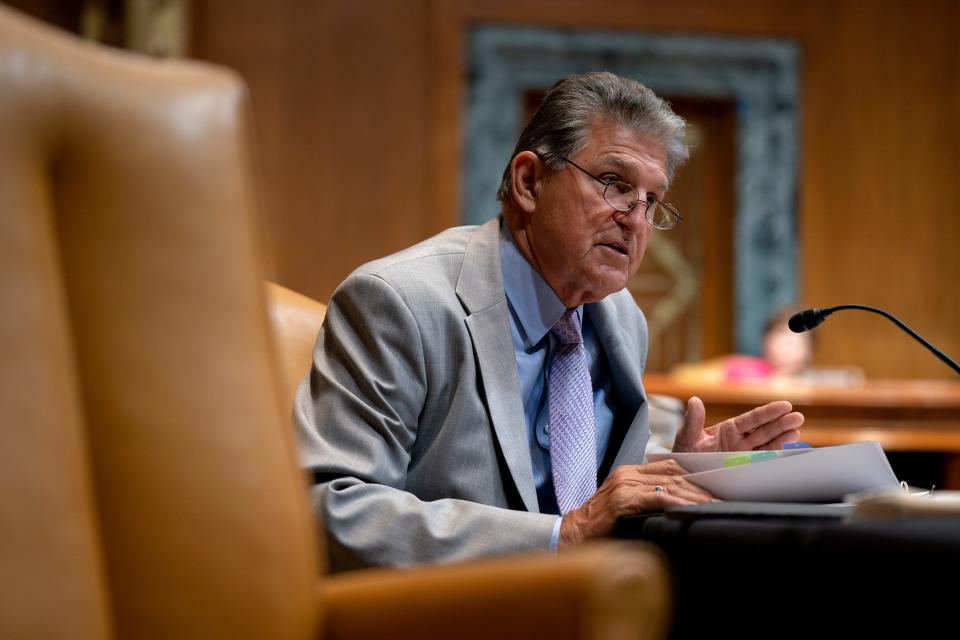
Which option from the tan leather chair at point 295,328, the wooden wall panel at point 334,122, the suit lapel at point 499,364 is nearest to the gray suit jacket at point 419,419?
the suit lapel at point 499,364

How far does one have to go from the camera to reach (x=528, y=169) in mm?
1997

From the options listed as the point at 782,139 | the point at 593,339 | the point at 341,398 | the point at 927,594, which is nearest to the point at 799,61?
the point at 782,139

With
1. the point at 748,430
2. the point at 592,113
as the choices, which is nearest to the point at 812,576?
the point at 748,430

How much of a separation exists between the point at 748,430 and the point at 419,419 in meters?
0.56

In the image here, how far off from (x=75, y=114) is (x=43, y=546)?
32cm

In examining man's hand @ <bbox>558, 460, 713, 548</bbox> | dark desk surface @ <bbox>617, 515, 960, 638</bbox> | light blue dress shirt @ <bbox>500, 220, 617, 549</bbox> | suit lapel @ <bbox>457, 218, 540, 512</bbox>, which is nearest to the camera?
dark desk surface @ <bbox>617, 515, 960, 638</bbox>

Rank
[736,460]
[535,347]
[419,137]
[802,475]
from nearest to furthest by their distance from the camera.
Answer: [802,475] → [736,460] → [535,347] → [419,137]

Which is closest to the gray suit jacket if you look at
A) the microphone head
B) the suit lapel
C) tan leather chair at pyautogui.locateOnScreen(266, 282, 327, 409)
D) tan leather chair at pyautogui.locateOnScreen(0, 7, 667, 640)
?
the suit lapel

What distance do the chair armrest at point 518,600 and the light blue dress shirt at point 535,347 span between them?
1.02 meters

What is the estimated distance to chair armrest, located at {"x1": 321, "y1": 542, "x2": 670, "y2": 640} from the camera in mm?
719

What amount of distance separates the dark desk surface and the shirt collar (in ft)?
2.44

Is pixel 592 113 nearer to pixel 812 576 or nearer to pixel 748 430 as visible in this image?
pixel 748 430

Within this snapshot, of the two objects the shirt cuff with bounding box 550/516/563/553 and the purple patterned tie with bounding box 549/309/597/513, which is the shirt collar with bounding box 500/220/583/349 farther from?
the shirt cuff with bounding box 550/516/563/553

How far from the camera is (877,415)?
14.0 ft
